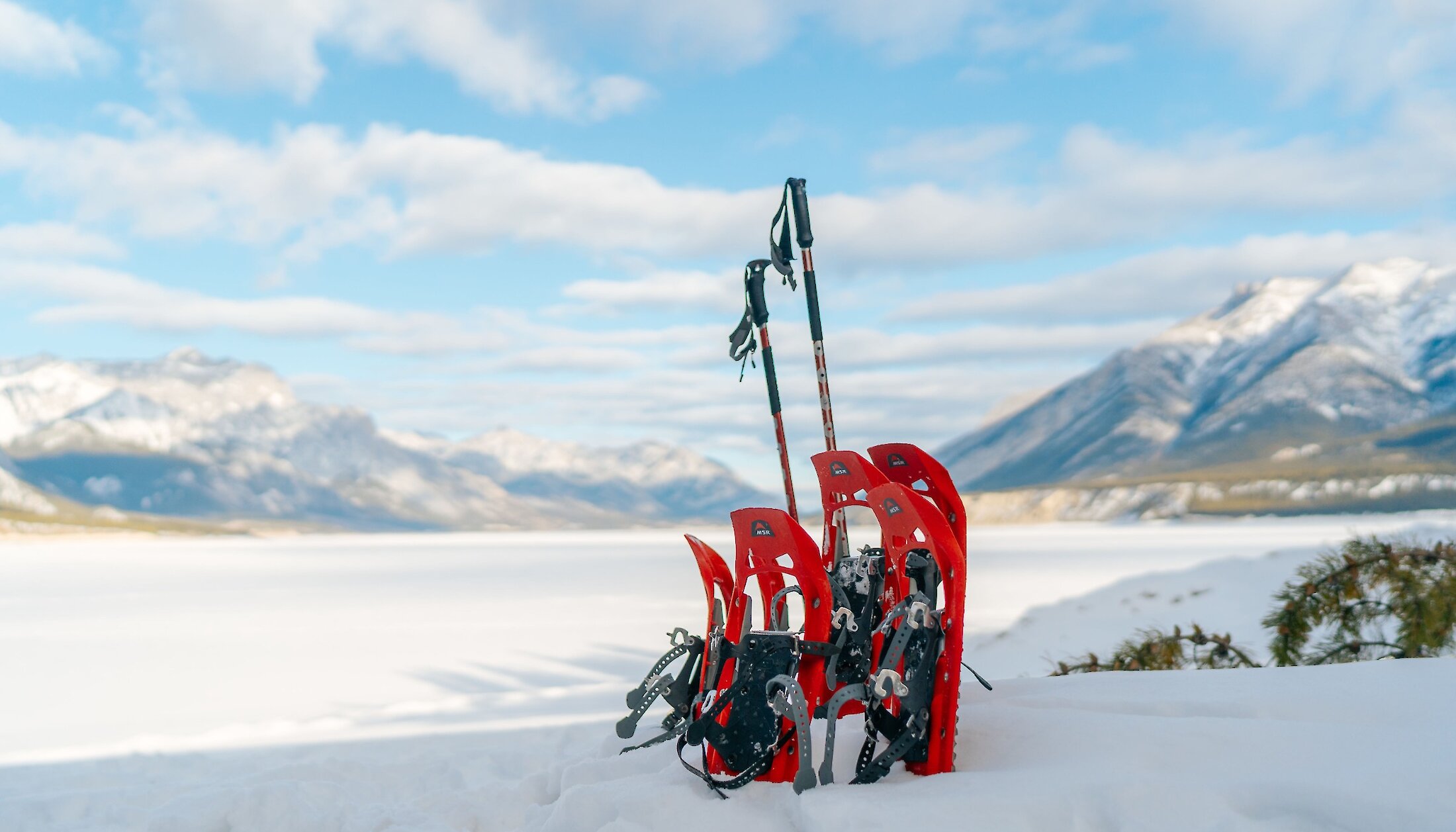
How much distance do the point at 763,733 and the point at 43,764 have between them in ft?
17.6

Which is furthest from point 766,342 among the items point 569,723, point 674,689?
point 569,723

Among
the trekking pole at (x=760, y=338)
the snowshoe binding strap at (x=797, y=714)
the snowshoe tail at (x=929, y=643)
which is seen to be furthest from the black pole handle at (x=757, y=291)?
the snowshoe binding strap at (x=797, y=714)

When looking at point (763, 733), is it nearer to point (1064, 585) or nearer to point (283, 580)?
point (1064, 585)

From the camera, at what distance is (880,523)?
3.46 meters

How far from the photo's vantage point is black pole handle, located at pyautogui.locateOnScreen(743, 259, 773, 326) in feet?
14.9

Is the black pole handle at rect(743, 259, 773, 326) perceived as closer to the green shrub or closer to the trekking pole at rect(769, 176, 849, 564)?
the trekking pole at rect(769, 176, 849, 564)

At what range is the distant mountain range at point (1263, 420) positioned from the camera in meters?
104

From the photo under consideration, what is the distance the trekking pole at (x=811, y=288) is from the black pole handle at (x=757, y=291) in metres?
0.07

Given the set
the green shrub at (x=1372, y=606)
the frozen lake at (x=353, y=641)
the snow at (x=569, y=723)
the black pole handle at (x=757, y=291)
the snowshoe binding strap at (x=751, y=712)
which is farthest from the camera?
the frozen lake at (x=353, y=641)

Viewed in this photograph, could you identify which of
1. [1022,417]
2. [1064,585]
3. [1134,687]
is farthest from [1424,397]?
[1134,687]

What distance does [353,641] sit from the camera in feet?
42.2

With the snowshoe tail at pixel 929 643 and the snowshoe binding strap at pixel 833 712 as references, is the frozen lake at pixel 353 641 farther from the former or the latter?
the snowshoe binding strap at pixel 833 712

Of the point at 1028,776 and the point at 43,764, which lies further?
the point at 43,764

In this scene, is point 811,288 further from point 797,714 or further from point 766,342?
point 797,714
